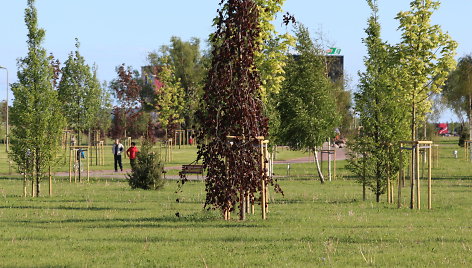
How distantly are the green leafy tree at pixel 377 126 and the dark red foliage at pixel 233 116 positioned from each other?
6.38m

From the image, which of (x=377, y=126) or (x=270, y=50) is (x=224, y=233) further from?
(x=270, y=50)

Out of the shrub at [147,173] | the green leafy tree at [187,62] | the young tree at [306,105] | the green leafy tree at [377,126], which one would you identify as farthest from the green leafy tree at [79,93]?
the green leafy tree at [187,62]

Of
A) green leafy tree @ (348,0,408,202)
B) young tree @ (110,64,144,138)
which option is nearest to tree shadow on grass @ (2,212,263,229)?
green leafy tree @ (348,0,408,202)

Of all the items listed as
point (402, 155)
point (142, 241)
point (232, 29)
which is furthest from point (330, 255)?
point (402, 155)

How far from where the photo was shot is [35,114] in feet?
78.0

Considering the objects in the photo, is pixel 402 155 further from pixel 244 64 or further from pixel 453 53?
pixel 244 64

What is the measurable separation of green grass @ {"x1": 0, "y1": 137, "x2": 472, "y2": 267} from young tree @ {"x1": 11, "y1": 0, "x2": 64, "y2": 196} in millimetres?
1345

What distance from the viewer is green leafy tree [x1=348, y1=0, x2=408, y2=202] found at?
21.8 metres

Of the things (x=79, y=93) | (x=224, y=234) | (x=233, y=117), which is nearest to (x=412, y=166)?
(x=233, y=117)

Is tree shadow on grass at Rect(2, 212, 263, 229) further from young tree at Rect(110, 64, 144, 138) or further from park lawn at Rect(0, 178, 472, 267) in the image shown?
young tree at Rect(110, 64, 144, 138)

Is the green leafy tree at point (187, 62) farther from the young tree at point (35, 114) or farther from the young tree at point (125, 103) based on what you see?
the young tree at point (35, 114)

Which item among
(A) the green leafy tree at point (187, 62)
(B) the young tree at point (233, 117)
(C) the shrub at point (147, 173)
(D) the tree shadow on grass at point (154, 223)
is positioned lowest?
(D) the tree shadow on grass at point (154, 223)

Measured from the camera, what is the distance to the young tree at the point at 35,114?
77.2 feet

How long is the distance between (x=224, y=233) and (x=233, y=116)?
139 inches
